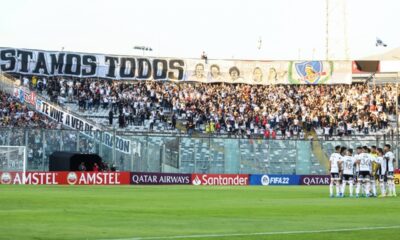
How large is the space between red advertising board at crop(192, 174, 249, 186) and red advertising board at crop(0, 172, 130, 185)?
5049 millimetres

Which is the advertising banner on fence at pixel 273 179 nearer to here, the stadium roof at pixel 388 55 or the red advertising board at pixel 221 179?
the red advertising board at pixel 221 179

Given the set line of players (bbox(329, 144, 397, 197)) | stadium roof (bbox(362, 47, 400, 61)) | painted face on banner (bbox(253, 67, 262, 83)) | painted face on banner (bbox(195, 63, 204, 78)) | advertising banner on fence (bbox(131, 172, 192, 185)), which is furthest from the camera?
stadium roof (bbox(362, 47, 400, 61))

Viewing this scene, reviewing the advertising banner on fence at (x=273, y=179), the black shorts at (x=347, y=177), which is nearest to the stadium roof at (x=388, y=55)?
the advertising banner on fence at (x=273, y=179)

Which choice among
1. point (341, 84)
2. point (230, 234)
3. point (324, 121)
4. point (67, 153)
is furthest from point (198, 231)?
point (341, 84)

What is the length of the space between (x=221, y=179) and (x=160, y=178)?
4.23 metres

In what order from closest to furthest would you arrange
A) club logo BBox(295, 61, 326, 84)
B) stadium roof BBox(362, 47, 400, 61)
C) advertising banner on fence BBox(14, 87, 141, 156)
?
1. advertising banner on fence BBox(14, 87, 141, 156)
2. club logo BBox(295, 61, 326, 84)
3. stadium roof BBox(362, 47, 400, 61)

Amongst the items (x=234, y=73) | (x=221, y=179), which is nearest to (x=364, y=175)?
(x=221, y=179)

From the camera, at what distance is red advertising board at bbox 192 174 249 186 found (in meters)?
59.6

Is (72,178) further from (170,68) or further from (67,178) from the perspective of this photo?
(170,68)

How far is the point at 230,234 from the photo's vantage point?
17422 millimetres

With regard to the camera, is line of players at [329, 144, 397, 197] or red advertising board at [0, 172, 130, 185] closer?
line of players at [329, 144, 397, 197]

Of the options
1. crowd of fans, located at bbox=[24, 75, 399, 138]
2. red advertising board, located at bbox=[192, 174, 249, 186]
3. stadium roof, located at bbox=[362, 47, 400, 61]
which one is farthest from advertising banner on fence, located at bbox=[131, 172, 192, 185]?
stadium roof, located at bbox=[362, 47, 400, 61]

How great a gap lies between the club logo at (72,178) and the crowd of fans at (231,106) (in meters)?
14.4

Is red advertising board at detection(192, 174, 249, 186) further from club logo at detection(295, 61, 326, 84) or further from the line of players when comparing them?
club logo at detection(295, 61, 326, 84)
